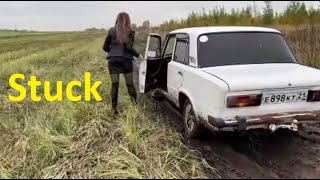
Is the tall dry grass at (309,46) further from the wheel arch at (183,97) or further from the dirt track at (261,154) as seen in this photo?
the wheel arch at (183,97)

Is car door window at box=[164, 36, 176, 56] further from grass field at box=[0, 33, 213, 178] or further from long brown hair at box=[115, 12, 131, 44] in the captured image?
grass field at box=[0, 33, 213, 178]

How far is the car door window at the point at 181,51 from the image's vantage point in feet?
21.1

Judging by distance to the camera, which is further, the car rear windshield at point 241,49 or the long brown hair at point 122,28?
the long brown hair at point 122,28

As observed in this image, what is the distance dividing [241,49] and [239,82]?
51.9 inches

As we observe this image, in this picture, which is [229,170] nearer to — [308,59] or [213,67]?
[213,67]

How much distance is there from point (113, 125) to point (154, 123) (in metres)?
0.62

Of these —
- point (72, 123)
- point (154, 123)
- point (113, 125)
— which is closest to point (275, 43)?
point (154, 123)

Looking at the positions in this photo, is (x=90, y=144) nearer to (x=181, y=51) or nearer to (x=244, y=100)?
(x=244, y=100)

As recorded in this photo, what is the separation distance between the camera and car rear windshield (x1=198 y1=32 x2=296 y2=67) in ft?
19.4

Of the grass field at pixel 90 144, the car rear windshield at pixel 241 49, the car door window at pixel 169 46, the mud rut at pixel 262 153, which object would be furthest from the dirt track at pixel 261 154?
the car door window at pixel 169 46

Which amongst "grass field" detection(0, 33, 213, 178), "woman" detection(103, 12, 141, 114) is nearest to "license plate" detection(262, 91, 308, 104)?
"grass field" detection(0, 33, 213, 178)

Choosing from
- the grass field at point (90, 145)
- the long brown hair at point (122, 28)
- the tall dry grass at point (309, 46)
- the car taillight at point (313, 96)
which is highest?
the long brown hair at point (122, 28)

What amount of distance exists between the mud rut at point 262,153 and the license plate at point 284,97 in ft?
2.27

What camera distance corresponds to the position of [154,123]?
20.7 ft
